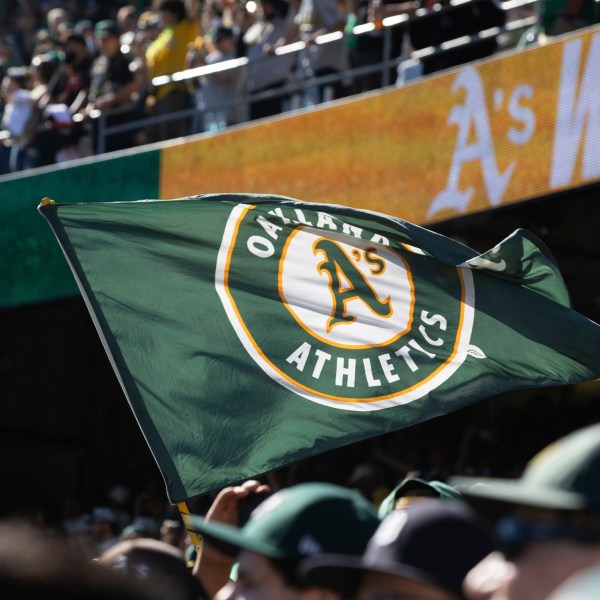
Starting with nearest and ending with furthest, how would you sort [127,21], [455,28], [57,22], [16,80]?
[455,28]
[16,80]
[127,21]
[57,22]

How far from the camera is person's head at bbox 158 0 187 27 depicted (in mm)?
11523

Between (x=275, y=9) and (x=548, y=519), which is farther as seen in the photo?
(x=275, y=9)

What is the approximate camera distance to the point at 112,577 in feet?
7.64

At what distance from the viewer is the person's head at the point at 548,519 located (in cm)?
232

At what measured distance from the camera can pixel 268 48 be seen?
10477 mm

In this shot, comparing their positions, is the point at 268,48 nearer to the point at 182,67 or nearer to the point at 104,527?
the point at 182,67

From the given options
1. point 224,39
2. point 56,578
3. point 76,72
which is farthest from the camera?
point 76,72

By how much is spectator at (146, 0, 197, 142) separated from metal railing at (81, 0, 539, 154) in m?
0.07

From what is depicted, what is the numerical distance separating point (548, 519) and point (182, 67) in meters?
9.54

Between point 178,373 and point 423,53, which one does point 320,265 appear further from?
point 423,53

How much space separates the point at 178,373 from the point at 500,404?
6.10 m

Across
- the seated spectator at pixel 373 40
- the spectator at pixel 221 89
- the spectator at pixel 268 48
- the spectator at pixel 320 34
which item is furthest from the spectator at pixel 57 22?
the seated spectator at pixel 373 40

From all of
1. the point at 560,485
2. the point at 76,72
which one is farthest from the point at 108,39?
the point at 560,485

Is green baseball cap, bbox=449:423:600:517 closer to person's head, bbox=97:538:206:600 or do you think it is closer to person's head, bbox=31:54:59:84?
person's head, bbox=97:538:206:600
